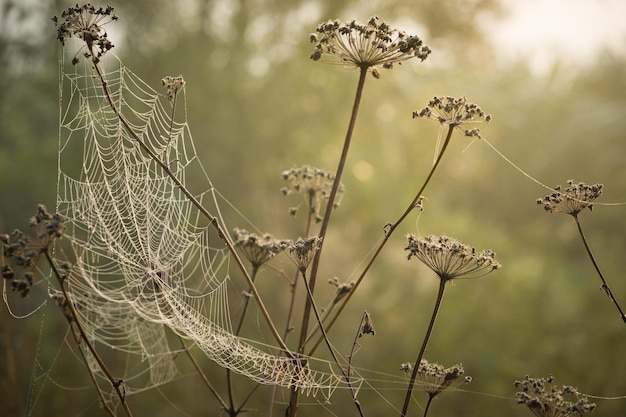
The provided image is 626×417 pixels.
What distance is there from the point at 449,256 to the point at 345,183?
8.07 metres

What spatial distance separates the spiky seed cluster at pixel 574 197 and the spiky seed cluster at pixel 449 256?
0.90ft

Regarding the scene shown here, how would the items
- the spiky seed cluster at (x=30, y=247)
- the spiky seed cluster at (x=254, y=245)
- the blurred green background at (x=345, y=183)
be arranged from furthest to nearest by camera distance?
the blurred green background at (x=345, y=183) → the spiky seed cluster at (x=254, y=245) → the spiky seed cluster at (x=30, y=247)

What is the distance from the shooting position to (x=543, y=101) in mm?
16797

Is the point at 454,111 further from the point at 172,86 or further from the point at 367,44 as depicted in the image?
the point at 172,86

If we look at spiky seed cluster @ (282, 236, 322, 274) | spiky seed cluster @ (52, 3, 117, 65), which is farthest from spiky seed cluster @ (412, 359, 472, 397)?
spiky seed cluster @ (52, 3, 117, 65)

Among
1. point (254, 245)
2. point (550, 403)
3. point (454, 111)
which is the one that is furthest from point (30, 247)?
point (550, 403)

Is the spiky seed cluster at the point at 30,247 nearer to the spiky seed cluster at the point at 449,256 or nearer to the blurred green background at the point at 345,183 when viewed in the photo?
the spiky seed cluster at the point at 449,256

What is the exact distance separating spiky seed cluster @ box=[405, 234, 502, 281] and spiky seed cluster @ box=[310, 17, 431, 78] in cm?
56

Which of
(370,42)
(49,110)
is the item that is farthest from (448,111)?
(49,110)

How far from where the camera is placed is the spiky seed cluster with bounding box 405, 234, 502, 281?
1.69 m

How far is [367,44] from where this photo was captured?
5.98 feet

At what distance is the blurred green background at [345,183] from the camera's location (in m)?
7.60

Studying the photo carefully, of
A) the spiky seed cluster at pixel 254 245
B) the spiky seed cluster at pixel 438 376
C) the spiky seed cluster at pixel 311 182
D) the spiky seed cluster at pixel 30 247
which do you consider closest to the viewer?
the spiky seed cluster at pixel 30 247

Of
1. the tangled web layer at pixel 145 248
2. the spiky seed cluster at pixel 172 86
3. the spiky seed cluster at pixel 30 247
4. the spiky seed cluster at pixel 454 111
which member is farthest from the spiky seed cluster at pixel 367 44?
the spiky seed cluster at pixel 30 247
